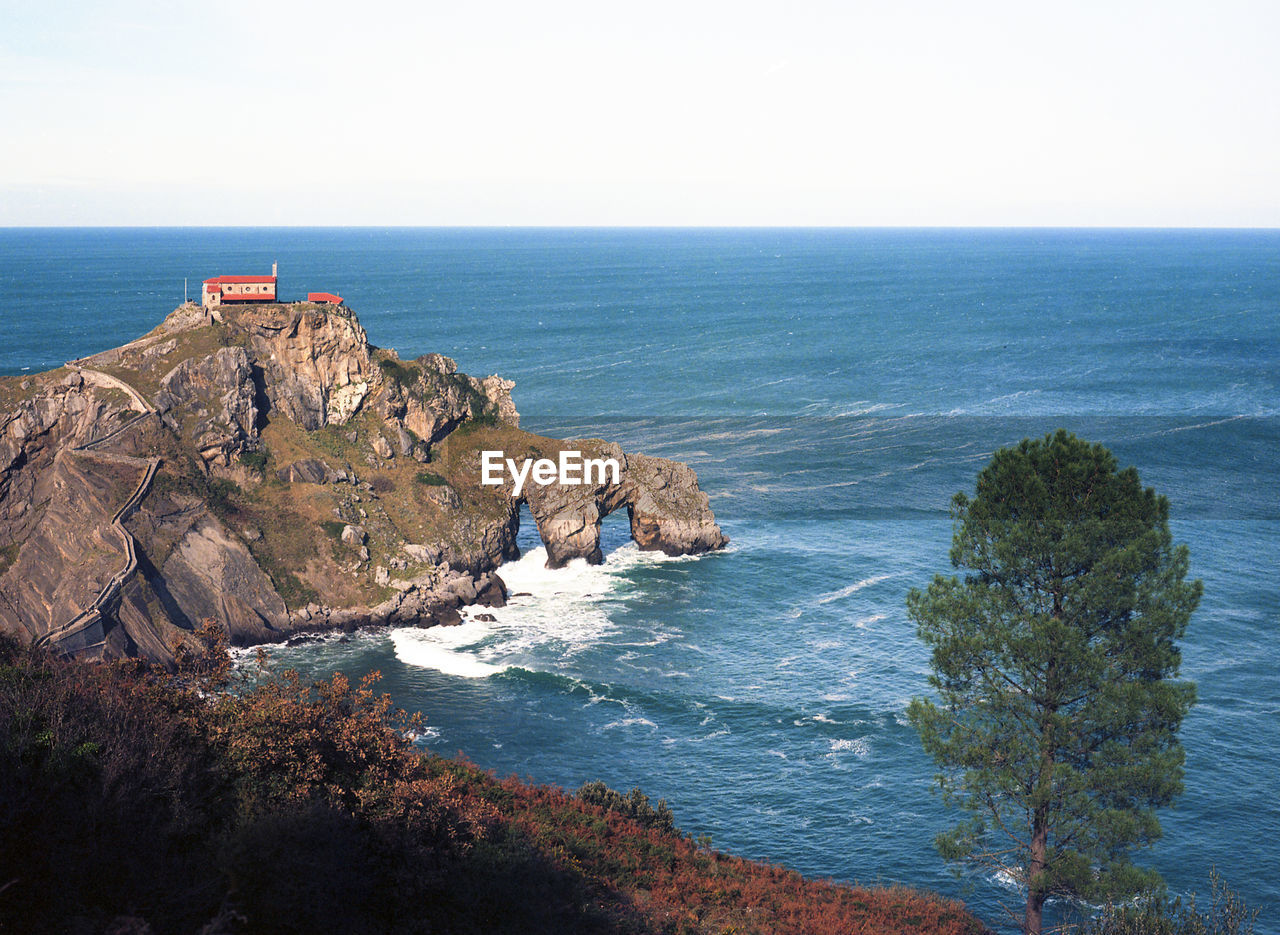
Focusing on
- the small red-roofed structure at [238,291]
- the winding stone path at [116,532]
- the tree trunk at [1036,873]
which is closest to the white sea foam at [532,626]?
the winding stone path at [116,532]

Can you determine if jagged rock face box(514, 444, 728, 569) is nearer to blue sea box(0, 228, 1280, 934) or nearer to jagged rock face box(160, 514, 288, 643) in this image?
blue sea box(0, 228, 1280, 934)

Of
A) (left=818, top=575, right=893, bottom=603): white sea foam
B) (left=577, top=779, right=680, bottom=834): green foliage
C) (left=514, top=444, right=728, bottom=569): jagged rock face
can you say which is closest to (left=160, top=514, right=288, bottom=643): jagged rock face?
(left=514, top=444, right=728, bottom=569): jagged rock face

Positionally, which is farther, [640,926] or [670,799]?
[670,799]

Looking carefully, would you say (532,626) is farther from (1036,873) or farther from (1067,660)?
(1067,660)

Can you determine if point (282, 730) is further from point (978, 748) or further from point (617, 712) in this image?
point (617, 712)

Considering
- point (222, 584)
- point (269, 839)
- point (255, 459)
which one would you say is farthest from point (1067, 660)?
point (255, 459)

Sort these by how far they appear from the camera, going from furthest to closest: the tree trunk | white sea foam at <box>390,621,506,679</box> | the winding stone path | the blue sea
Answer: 1. white sea foam at <box>390,621,506,679</box>
2. the winding stone path
3. the blue sea
4. the tree trunk

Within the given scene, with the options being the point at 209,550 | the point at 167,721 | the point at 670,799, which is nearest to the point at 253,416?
the point at 209,550
